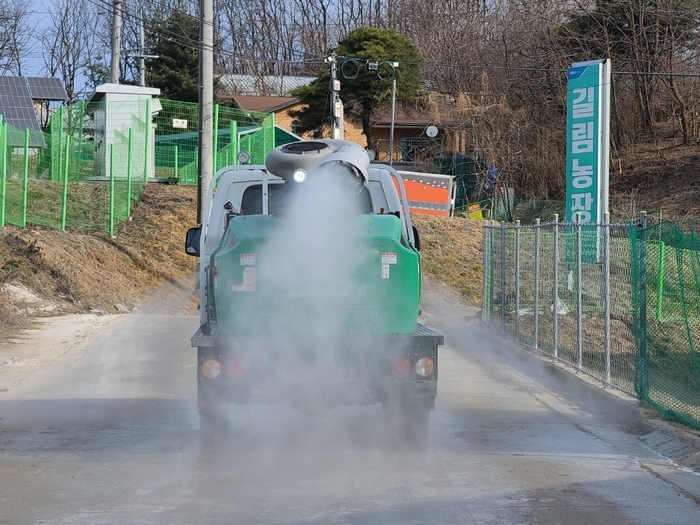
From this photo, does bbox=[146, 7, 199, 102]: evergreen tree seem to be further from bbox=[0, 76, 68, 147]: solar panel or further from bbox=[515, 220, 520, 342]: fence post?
bbox=[515, 220, 520, 342]: fence post

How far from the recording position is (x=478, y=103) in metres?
42.9

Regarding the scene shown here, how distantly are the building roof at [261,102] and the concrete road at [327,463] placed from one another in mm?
43211

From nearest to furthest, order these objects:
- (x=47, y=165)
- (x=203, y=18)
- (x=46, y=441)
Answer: (x=46, y=441)
(x=203, y=18)
(x=47, y=165)

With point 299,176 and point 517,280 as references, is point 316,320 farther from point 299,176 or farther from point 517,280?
point 517,280

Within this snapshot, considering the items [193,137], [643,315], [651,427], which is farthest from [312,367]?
[193,137]

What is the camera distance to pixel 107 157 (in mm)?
27594

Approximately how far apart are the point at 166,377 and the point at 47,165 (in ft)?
54.6

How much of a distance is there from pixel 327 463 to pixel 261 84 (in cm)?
6118

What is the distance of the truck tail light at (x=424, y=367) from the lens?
7.39 metres

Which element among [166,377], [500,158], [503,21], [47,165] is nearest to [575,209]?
[166,377]

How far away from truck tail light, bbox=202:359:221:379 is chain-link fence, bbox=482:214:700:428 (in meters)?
4.26

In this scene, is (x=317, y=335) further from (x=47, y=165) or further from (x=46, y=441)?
(x=47, y=165)

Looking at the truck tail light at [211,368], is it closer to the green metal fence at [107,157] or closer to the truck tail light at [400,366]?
the truck tail light at [400,366]

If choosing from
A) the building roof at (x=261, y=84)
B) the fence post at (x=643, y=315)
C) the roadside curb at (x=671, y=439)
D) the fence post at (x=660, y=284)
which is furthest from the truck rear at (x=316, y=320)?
the building roof at (x=261, y=84)
